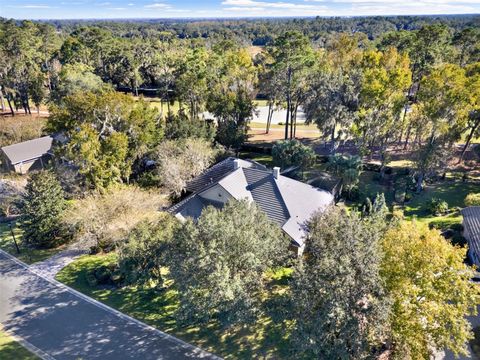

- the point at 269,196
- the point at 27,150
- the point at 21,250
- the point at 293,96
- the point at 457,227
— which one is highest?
the point at 293,96

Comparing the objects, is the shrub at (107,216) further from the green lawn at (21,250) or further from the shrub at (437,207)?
the shrub at (437,207)

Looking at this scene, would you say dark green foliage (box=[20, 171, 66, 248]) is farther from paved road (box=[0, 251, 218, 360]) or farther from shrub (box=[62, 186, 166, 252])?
paved road (box=[0, 251, 218, 360])

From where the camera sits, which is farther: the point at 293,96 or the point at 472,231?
the point at 293,96

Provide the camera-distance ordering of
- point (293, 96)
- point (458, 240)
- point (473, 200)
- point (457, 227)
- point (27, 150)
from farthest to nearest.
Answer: point (293, 96) < point (27, 150) < point (473, 200) < point (457, 227) < point (458, 240)

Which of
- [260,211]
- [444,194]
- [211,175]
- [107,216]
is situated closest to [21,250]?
[107,216]

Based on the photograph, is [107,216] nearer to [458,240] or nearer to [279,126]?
[458,240]

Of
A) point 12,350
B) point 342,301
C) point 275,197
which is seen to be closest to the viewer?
point 342,301

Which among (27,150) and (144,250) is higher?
(144,250)
